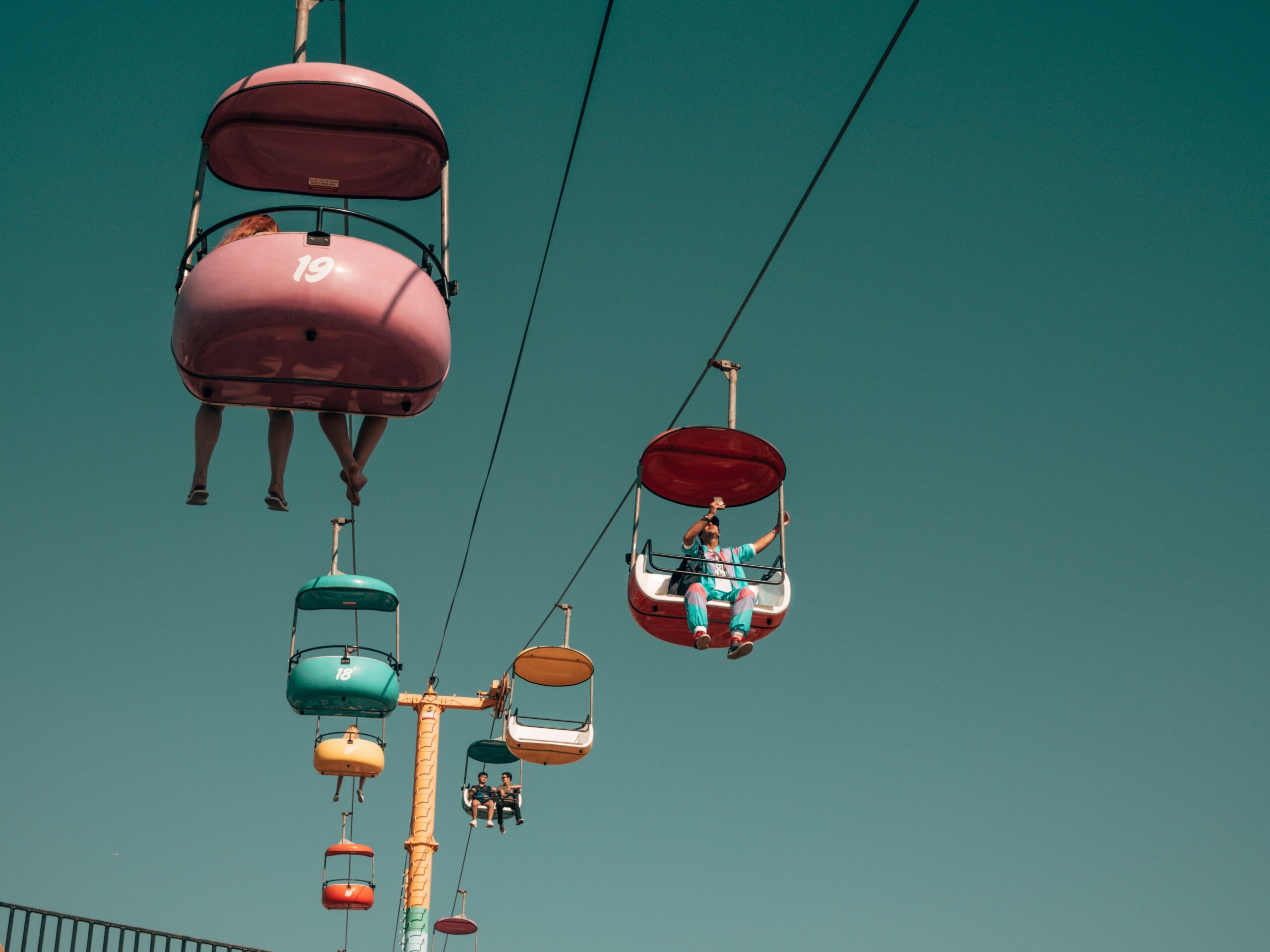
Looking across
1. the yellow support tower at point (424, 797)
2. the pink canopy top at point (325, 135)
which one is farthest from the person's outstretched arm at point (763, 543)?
the yellow support tower at point (424, 797)

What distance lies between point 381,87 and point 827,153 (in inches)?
88.8

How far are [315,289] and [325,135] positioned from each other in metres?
1.39

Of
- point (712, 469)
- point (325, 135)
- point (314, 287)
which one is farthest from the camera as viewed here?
point (712, 469)

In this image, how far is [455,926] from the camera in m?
21.5

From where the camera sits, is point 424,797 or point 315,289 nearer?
point 315,289

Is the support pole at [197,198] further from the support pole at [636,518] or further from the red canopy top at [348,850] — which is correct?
the red canopy top at [348,850]

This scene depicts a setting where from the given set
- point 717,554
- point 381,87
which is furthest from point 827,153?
point 717,554

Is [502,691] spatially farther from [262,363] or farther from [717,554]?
[262,363]

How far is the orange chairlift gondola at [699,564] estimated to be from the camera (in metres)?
10.9

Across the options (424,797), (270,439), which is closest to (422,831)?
(424,797)

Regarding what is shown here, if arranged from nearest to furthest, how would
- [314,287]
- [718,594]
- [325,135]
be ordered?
[314,287] < [325,135] < [718,594]

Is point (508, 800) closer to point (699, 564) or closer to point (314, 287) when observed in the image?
point (699, 564)

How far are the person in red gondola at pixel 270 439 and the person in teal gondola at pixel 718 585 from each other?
12.6 ft

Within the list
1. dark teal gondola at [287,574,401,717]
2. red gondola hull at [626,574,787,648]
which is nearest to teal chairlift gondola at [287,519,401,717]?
dark teal gondola at [287,574,401,717]
